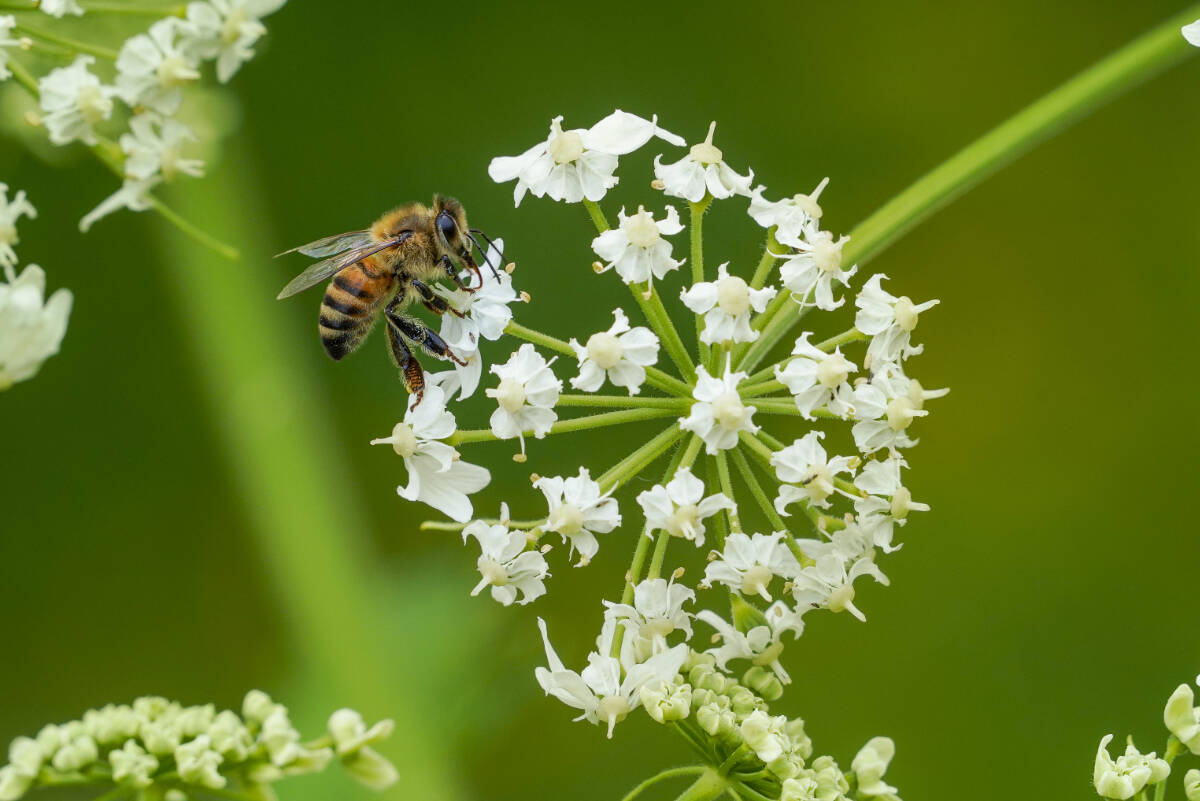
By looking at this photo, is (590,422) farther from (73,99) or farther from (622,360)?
(73,99)

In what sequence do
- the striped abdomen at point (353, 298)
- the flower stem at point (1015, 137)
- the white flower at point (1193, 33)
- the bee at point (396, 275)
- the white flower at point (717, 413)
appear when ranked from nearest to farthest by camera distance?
the white flower at point (717, 413) → the white flower at point (1193, 33) → the flower stem at point (1015, 137) → the bee at point (396, 275) → the striped abdomen at point (353, 298)

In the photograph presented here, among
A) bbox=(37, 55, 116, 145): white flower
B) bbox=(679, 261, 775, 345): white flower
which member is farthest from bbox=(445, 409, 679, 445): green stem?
bbox=(37, 55, 116, 145): white flower

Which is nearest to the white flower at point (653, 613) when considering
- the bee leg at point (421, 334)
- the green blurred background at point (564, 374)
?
the bee leg at point (421, 334)

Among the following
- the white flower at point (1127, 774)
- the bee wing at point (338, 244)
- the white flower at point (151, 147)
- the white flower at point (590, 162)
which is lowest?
the white flower at point (1127, 774)

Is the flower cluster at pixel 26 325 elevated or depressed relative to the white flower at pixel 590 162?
depressed

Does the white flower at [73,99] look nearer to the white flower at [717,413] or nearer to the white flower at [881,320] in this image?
the white flower at [717,413]

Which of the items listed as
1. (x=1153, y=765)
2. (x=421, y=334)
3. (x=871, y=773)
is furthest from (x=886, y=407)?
(x=421, y=334)

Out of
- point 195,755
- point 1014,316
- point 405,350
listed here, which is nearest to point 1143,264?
point 1014,316

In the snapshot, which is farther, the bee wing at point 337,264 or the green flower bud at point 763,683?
the bee wing at point 337,264
